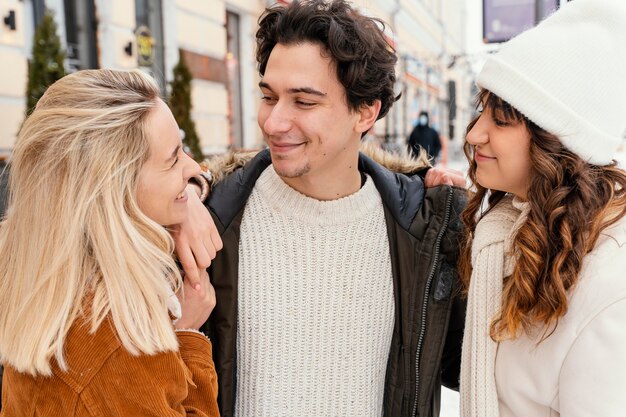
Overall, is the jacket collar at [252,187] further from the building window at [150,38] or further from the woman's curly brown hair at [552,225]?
the building window at [150,38]

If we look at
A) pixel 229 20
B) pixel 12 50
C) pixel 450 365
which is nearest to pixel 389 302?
pixel 450 365

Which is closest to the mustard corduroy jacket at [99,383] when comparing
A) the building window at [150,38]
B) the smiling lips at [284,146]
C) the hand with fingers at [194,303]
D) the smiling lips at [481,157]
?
the hand with fingers at [194,303]

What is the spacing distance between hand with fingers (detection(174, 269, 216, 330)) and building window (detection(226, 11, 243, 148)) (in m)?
8.34

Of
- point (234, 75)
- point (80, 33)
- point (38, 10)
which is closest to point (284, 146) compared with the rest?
point (38, 10)

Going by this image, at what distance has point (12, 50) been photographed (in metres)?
5.41

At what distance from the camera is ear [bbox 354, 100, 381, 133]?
6.48 ft

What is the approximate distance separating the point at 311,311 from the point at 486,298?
1.80 feet

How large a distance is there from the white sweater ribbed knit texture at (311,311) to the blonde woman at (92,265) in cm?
37

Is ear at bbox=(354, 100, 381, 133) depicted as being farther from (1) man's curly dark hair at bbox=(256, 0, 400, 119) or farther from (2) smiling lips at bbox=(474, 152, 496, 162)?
(2) smiling lips at bbox=(474, 152, 496, 162)

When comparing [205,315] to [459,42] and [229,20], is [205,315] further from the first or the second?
[459,42]

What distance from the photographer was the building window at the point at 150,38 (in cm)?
727

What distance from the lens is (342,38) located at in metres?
1.85

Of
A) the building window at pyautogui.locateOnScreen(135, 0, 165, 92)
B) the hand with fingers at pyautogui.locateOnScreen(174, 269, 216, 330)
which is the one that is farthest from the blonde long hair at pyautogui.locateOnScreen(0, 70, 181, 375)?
the building window at pyautogui.locateOnScreen(135, 0, 165, 92)

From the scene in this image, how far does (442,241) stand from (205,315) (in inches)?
32.0
